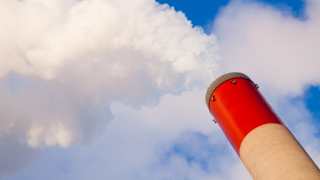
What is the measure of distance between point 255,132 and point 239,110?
1684 mm

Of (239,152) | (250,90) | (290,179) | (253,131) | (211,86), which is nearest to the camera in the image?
(290,179)

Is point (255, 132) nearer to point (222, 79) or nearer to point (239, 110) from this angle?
point (239, 110)

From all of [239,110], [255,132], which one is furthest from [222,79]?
[255,132]

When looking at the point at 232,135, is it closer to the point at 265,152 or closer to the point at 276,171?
the point at 265,152

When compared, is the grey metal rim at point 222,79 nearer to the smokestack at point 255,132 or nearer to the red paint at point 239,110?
the smokestack at point 255,132

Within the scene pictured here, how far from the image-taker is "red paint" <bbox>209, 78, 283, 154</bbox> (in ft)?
42.6

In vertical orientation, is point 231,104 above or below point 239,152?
above

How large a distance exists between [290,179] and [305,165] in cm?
119

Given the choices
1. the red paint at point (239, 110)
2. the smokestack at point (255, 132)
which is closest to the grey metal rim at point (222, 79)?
the smokestack at point (255, 132)

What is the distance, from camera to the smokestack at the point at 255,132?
10.8 meters

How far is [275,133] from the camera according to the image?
12.1 meters

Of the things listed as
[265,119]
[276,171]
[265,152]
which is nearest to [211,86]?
[265,119]

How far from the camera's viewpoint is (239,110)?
1347 centimetres

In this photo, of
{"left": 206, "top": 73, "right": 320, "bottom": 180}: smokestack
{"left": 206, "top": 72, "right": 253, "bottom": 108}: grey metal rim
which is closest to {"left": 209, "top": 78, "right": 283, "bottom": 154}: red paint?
{"left": 206, "top": 73, "right": 320, "bottom": 180}: smokestack
